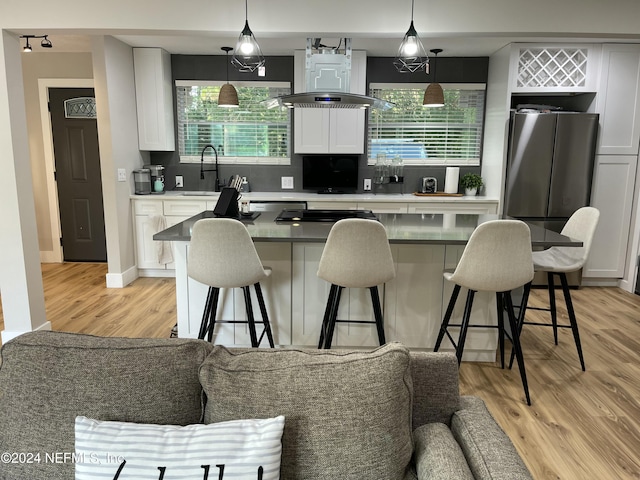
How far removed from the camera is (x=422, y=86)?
17.7 ft

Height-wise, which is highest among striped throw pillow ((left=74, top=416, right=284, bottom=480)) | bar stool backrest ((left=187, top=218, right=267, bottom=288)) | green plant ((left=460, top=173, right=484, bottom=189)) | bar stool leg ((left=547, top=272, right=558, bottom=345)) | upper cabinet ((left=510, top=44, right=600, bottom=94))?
upper cabinet ((left=510, top=44, right=600, bottom=94))

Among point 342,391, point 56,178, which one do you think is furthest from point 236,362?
point 56,178

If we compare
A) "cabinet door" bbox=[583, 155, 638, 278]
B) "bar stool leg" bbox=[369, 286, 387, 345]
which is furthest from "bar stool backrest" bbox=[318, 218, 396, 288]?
"cabinet door" bbox=[583, 155, 638, 278]

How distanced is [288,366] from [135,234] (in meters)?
4.29

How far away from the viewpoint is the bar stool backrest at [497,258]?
2.41 m

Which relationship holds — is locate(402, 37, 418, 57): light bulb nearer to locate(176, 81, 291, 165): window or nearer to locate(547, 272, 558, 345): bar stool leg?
locate(547, 272, 558, 345): bar stool leg

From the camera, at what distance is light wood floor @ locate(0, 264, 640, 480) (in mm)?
2189

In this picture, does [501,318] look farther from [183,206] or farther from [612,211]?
[183,206]

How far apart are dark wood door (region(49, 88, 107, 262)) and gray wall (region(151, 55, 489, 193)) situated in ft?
2.60

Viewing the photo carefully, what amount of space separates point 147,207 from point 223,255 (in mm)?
2809

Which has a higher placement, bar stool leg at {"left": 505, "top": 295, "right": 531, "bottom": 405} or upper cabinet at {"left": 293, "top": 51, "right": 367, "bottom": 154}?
upper cabinet at {"left": 293, "top": 51, "right": 367, "bottom": 154}

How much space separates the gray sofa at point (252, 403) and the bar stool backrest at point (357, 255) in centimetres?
124

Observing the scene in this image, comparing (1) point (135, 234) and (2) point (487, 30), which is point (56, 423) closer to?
(2) point (487, 30)

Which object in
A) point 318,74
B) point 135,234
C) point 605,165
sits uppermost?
point 318,74
